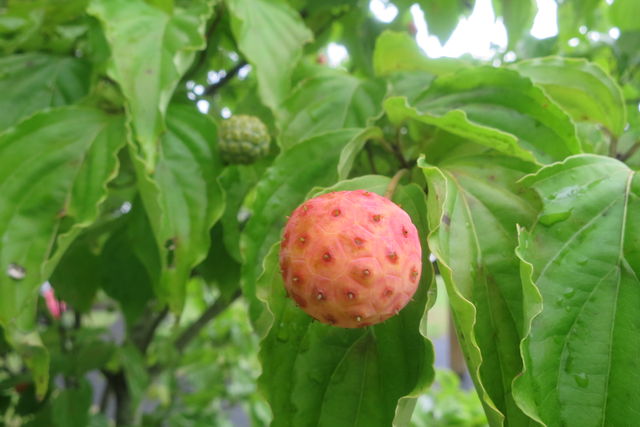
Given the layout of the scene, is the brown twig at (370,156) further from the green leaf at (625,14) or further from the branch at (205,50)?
the green leaf at (625,14)

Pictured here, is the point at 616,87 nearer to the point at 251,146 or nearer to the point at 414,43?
the point at 414,43

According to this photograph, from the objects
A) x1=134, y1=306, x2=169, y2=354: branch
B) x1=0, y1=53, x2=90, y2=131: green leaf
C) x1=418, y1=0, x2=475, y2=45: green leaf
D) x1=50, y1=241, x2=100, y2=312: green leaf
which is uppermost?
x1=418, y1=0, x2=475, y2=45: green leaf

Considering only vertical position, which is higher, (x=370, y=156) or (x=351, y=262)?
(x=351, y=262)

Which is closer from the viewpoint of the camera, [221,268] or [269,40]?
[269,40]

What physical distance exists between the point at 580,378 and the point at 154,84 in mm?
524

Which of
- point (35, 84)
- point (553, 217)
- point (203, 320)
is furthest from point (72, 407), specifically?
point (553, 217)

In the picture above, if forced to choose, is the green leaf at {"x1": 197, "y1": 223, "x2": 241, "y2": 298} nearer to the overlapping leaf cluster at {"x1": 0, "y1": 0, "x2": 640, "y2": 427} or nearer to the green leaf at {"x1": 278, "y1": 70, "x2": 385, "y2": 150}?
the overlapping leaf cluster at {"x1": 0, "y1": 0, "x2": 640, "y2": 427}

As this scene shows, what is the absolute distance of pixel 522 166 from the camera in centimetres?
62

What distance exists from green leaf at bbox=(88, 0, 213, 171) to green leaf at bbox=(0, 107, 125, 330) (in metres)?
0.07

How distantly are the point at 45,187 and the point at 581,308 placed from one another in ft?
1.93

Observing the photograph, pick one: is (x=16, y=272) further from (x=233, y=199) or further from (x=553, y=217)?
(x=553, y=217)

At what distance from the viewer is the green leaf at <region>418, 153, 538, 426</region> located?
46cm

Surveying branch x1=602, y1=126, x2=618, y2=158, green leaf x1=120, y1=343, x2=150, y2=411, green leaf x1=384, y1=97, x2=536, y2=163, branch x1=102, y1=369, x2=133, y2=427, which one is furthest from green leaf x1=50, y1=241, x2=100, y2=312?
branch x1=602, y1=126, x2=618, y2=158

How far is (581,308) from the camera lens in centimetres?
49
